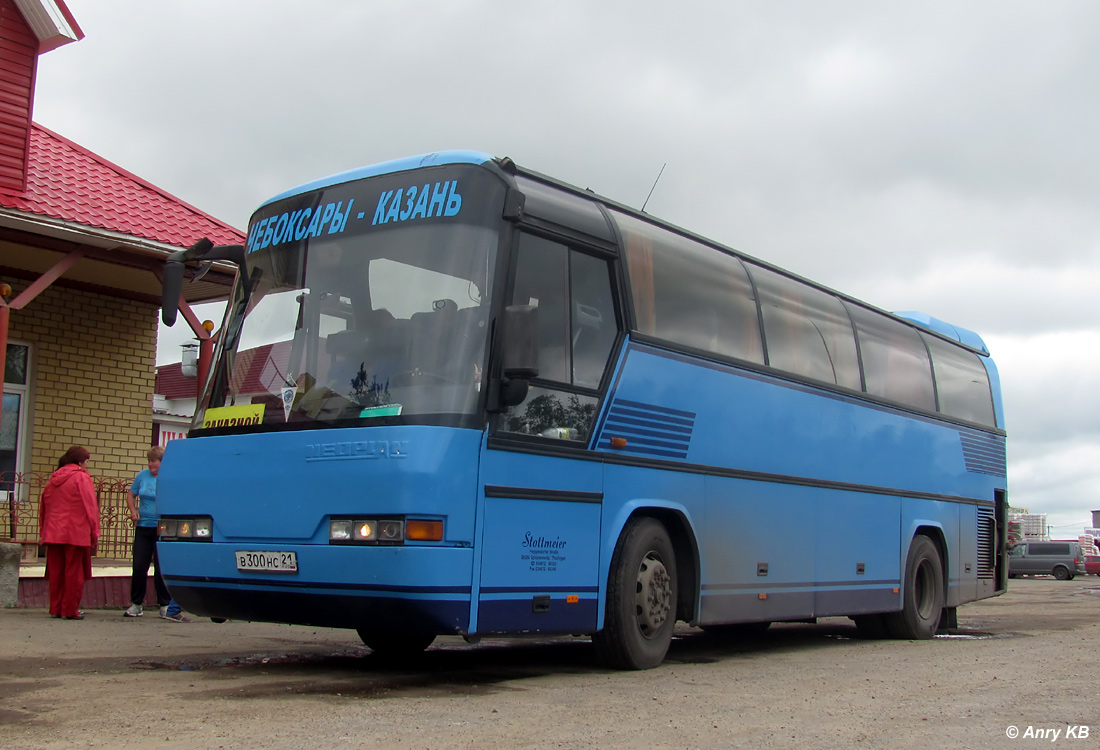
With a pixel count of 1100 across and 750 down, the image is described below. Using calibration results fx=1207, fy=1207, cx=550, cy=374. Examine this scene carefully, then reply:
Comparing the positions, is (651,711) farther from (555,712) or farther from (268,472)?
(268,472)

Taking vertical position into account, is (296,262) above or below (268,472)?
above

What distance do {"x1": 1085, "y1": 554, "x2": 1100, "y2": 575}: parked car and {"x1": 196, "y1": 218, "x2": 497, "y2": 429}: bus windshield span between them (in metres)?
50.7

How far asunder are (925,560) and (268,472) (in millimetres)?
8463

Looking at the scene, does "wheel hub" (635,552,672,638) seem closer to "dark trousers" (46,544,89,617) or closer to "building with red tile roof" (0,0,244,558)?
"dark trousers" (46,544,89,617)

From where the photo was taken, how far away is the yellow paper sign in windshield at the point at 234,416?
7546mm

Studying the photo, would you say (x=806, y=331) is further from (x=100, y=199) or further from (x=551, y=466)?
(x=100, y=199)

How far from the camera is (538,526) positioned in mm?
7406

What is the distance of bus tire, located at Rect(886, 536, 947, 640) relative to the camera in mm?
12805

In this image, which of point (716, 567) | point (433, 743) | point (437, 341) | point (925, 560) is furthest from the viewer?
point (925, 560)

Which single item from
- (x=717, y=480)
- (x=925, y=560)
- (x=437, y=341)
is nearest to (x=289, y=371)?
(x=437, y=341)

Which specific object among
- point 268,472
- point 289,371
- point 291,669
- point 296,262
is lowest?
point 291,669

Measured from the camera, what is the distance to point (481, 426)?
6.98 m

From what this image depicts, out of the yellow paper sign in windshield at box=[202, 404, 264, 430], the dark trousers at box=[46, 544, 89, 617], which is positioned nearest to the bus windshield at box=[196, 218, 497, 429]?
the yellow paper sign in windshield at box=[202, 404, 264, 430]

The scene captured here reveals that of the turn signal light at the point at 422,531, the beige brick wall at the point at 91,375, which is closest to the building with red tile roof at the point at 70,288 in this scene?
the beige brick wall at the point at 91,375
